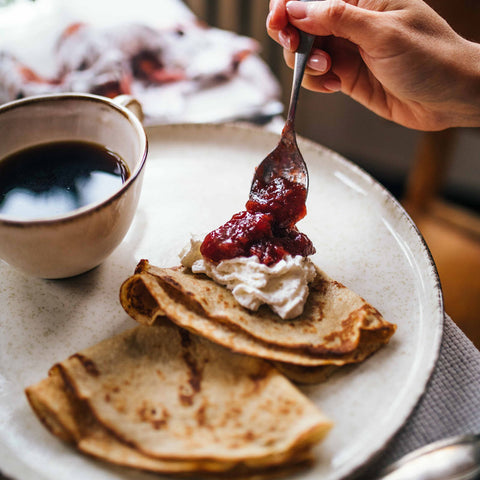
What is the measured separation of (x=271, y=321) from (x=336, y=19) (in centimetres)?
95

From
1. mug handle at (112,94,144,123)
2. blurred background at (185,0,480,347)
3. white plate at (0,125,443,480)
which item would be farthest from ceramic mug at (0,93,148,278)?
blurred background at (185,0,480,347)

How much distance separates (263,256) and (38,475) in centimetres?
71

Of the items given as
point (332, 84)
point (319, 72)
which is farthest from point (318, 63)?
point (332, 84)

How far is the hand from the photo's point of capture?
146cm

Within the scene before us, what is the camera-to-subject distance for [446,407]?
3.83 ft

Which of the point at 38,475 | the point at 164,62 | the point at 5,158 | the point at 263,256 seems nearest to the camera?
the point at 38,475

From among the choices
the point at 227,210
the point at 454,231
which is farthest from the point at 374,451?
the point at 454,231

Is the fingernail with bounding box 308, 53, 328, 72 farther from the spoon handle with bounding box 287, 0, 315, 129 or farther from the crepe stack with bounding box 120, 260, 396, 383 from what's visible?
the crepe stack with bounding box 120, 260, 396, 383

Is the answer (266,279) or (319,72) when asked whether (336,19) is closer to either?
(319,72)

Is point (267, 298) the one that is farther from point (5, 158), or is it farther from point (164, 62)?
point (164, 62)

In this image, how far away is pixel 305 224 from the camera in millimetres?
1587

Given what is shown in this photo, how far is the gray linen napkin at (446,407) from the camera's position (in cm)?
108

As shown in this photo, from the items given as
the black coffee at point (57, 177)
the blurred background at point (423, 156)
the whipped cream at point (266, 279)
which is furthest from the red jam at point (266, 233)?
the blurred background at point (423, 156)

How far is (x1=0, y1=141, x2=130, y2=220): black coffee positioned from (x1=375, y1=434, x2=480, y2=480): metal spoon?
3.32ft
